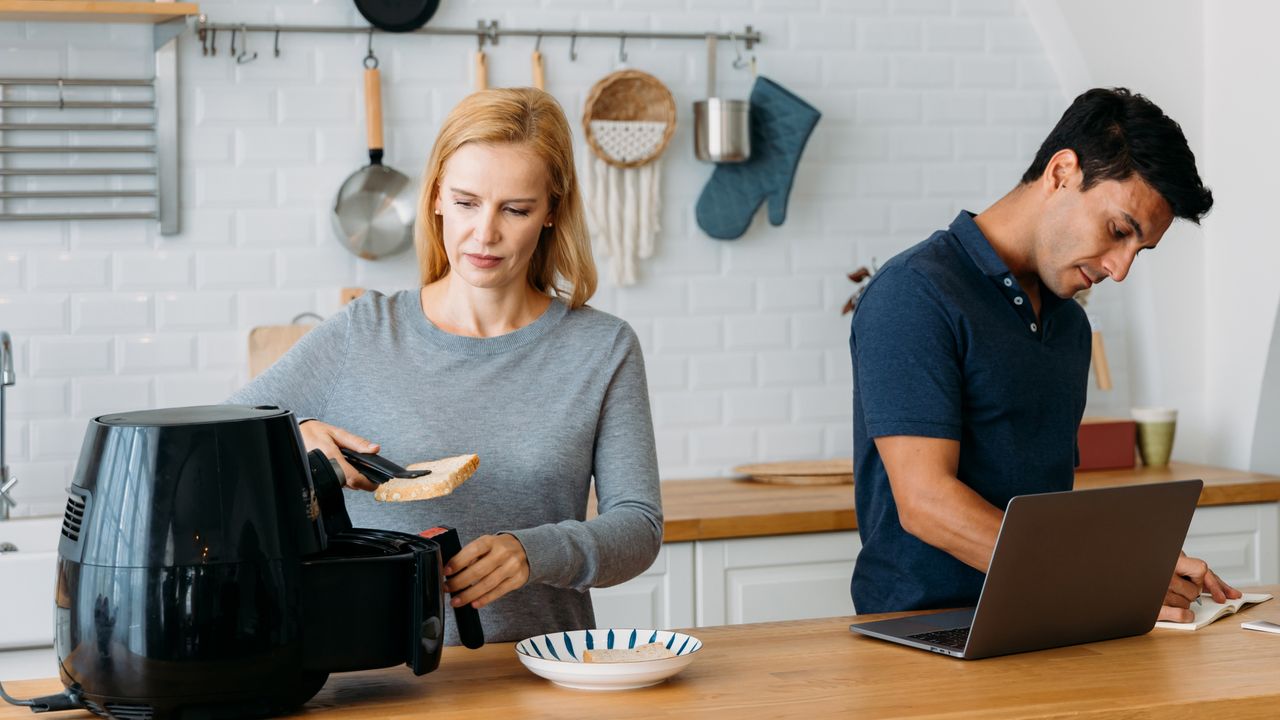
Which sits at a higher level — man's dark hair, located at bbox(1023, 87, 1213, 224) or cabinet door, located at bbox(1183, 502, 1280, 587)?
man's dark hair, located at bbox(1023, 87, 1213, 224)

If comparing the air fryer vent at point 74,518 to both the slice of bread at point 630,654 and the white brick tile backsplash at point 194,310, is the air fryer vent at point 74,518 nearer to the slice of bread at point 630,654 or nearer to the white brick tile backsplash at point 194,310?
the slice of bread at point 630,654

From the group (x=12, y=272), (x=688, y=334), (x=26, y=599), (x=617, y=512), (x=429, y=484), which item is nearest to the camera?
(x=429, y=484)

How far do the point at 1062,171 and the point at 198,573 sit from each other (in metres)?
1.44

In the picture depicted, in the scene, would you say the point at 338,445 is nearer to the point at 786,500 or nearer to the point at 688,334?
the point at 786,500

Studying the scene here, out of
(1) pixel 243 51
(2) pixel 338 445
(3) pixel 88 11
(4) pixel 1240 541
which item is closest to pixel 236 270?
(1) pixel 243 51

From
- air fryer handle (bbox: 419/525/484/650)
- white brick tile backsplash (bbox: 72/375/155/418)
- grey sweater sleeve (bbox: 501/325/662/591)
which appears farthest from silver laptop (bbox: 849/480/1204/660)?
white brick tile backsplash (bbox: 72/375/155/418)

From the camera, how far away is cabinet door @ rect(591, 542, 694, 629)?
2979 mm

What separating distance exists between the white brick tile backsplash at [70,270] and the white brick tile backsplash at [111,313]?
0.03 metres

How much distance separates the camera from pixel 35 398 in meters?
3.21

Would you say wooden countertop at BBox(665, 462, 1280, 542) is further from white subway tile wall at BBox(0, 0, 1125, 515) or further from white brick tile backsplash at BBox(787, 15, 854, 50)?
white brick tile backsplash at BBox(787, 15, 854, 50)

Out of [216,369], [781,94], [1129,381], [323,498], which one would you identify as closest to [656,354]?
[781,94]

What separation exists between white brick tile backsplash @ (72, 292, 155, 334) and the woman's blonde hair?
1518mm

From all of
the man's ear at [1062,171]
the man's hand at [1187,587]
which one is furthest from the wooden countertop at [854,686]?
the man's ear at [1062,171]

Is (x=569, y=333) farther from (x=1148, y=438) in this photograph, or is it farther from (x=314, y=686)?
(x=1148, y=438)
